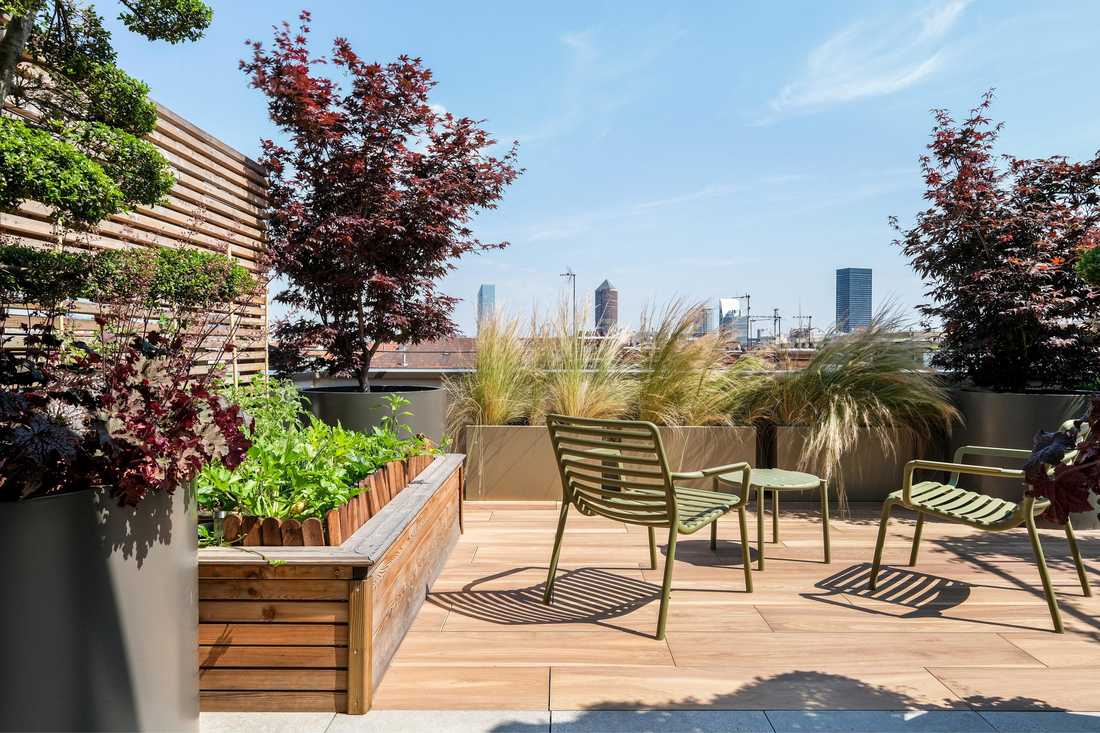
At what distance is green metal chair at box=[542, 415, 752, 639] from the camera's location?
243cm

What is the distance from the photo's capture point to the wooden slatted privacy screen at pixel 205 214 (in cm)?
352

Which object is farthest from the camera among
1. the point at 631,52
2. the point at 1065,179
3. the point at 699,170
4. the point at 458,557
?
the point at 699,170

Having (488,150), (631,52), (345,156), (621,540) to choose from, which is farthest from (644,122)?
(621,540)

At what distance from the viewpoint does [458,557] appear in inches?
135

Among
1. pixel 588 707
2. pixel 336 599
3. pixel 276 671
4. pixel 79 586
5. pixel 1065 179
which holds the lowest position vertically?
pixel 588 707

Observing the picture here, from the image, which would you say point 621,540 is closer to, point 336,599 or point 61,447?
point 336,599

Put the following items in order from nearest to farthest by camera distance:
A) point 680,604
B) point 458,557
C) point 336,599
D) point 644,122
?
point 336,599, point 680,604, point 458,557, point 644,122

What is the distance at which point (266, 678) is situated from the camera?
6.11ft

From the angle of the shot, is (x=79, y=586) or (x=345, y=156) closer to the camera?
(x=79, y=586)

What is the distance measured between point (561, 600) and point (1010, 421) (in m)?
3.15

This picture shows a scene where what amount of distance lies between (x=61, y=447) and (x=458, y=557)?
7.95ft

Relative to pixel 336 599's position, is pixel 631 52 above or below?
above

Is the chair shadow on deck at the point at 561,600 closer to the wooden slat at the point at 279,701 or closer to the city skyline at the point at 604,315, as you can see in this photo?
the wooden slat at the point at 279,701

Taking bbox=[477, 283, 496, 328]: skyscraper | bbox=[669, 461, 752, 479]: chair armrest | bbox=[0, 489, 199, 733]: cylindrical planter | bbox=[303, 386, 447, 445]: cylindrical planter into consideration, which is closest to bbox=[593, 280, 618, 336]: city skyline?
bbox=[477, 283, 496, 328]: skyscraper
